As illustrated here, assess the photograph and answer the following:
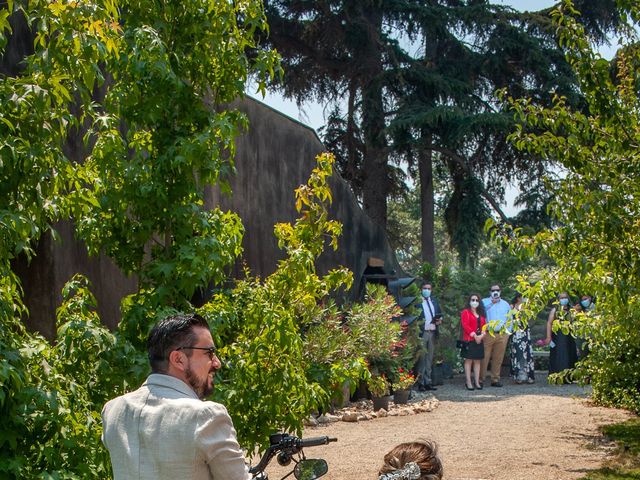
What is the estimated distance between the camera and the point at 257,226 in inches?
508

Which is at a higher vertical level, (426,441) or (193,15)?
(193,15)

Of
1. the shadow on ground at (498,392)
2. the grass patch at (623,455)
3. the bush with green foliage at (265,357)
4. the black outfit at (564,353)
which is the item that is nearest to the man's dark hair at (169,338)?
the bush with green foliage at (265,357)

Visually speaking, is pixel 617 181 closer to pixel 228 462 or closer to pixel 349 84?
pixel 228 462

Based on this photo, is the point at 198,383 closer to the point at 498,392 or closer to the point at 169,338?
→ the point at 169,338

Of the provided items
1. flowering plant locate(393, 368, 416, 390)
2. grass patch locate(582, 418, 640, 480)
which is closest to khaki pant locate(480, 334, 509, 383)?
flowering plant locate(393, 368, 416, 390)

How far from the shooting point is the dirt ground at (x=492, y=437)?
30.5ft

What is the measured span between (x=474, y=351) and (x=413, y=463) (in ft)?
50.2

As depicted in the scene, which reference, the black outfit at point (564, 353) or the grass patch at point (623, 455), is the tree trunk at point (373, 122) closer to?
the black outfit at point (564, 353)

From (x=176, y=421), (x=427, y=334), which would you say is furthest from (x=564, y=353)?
(x=176, y=421)

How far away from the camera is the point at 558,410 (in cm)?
1401

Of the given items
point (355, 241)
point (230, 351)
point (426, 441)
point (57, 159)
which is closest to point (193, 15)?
point (57, 159)

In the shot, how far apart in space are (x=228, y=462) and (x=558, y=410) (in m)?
12.1

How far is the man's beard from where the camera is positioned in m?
2.84

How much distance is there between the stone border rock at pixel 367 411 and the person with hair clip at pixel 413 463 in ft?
30.2
